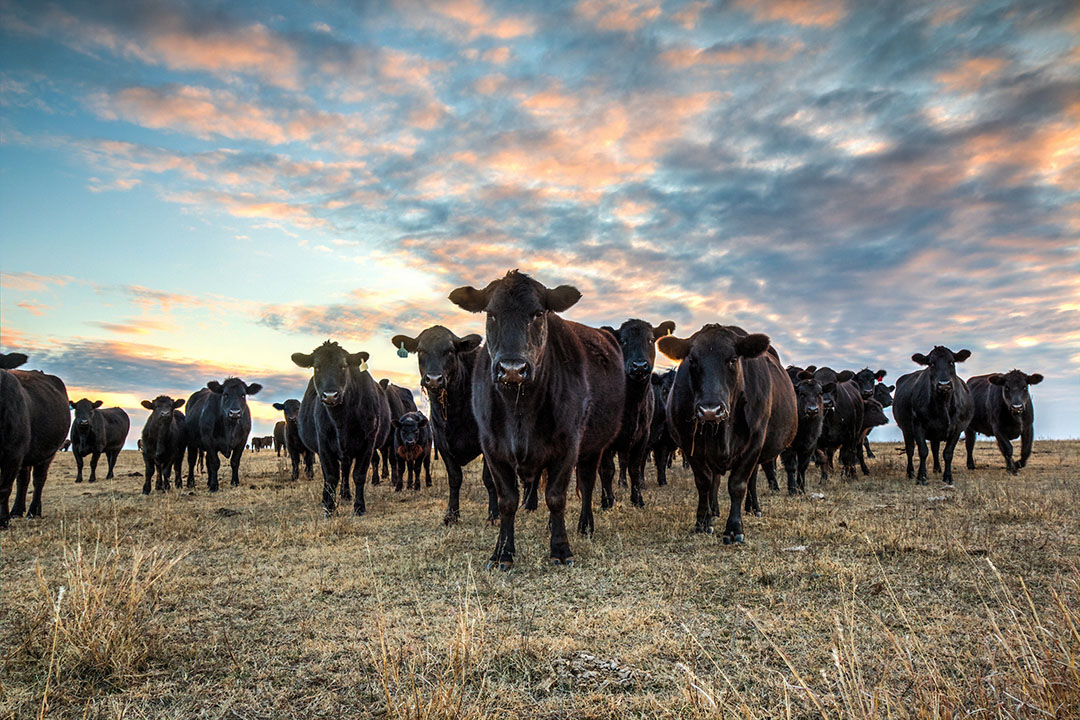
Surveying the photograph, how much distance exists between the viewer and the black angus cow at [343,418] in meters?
10.7

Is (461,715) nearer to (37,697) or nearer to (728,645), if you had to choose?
(728,645)

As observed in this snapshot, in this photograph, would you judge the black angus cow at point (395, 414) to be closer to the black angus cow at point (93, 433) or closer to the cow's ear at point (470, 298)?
the black angus cow at point (93, 433)

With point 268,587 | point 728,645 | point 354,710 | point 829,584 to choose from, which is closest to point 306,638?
point 354,710

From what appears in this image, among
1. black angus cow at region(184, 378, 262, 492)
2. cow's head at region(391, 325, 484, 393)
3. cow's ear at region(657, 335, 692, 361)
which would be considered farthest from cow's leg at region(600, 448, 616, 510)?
black angus cow at region(184, 378, 262, 492)

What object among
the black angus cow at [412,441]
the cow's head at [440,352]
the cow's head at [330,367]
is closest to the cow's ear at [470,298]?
the cow's head at [440,352]

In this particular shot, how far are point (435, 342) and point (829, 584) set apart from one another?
19.9ft

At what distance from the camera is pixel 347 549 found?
7246 millimetres

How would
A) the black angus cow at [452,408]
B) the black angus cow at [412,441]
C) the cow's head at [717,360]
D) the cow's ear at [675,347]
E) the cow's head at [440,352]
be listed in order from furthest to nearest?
the black angus cow at [412,441] < the black angus cow at [452,408] < the cow's head at [440,352] < the cow's ear at [675,347] < the cow's head at [717,360]

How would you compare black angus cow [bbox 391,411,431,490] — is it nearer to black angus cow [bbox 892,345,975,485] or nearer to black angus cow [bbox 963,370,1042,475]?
black angus cow [bbox 892,345,975,485]

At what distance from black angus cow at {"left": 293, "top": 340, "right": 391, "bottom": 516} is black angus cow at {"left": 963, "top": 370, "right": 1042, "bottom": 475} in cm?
1510

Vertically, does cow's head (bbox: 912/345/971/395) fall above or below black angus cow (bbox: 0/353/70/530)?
above

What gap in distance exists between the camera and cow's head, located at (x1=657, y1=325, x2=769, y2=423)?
23.8ft

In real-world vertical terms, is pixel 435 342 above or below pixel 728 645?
above

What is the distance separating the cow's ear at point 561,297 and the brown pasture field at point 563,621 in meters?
2.65
